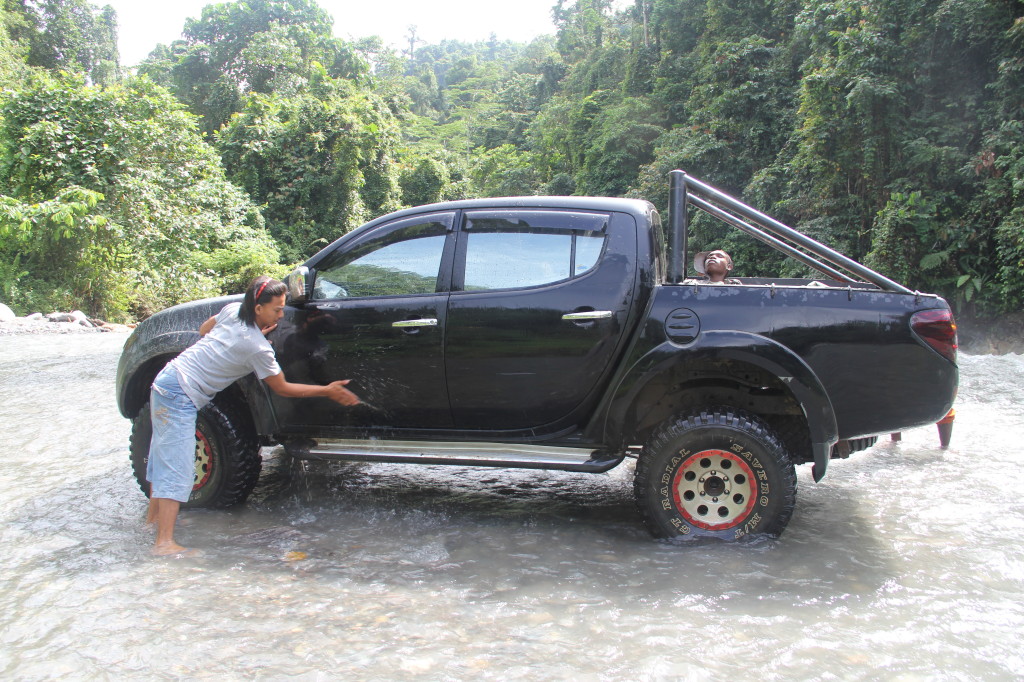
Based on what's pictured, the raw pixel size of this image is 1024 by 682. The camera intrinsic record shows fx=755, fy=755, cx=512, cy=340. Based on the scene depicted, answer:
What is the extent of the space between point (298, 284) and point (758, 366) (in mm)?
2534

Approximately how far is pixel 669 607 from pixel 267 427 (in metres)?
2.56

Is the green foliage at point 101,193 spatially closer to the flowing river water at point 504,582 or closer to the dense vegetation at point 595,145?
the dense vegetation at point 595,145

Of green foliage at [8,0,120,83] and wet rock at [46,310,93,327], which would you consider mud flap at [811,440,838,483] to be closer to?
wet rock at [46,310,93,327]

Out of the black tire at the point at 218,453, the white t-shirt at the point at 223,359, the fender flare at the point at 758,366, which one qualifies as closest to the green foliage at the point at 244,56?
the black tire at the point at 218,453

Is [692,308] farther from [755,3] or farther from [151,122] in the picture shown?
[755,3]

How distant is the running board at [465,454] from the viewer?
3.99 metres

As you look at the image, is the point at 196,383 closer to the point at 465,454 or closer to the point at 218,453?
the point at 218,453

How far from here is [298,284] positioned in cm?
425

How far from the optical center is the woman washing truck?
4047 millimetres

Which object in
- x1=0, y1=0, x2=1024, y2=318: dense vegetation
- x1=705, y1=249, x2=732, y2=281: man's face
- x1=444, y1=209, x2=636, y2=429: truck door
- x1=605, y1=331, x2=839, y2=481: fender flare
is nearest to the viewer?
x1=605, y1=331, x2=839, y2=481: fender flare

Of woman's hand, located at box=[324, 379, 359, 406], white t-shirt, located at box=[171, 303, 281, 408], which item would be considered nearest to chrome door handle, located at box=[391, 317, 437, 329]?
woman's hand, located at box=[324, 379, 359, 406]

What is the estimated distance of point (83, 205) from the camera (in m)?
17.3

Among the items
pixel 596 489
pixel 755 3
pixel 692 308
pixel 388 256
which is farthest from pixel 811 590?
pixel 755 3

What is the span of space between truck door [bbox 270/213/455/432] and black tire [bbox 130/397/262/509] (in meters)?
0.29
